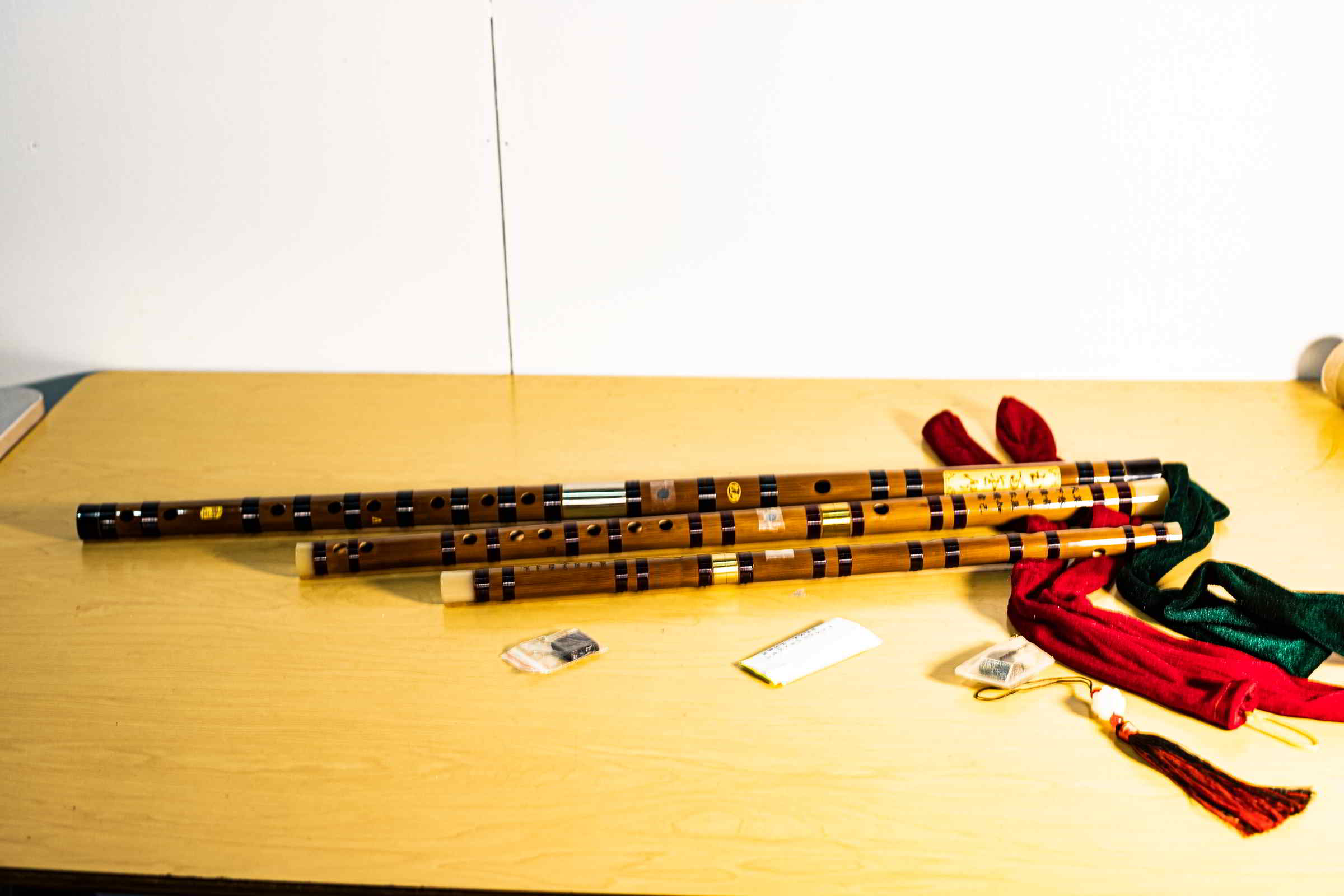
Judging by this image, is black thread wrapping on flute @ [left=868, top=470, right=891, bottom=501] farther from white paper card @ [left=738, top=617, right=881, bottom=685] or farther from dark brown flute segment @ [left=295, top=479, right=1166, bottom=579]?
white paper card @ [left=738, top=617, right=881, bottom=685]

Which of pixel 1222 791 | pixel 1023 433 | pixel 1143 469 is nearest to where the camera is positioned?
pixel 1222 791

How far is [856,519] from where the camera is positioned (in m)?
1.43

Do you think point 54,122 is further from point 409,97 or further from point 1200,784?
point 1200,784

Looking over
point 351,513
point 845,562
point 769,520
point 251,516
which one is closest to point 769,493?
point 769,520

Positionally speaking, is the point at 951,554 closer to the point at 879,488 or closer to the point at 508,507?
the point at 879,488

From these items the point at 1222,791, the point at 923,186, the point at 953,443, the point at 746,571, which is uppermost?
the point at 923,186

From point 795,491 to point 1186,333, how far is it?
808 mm

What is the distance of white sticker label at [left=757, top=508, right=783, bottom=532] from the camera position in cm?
141

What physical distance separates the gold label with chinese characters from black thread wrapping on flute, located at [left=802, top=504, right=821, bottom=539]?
0.56 feet

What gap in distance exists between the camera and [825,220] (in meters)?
1.83

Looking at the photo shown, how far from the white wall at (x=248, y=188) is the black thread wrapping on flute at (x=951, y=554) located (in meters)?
0.83

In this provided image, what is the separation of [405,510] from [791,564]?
1.49 feet

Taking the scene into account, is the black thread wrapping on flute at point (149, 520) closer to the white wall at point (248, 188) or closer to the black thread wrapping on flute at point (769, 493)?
the white wall at point (248, 188)

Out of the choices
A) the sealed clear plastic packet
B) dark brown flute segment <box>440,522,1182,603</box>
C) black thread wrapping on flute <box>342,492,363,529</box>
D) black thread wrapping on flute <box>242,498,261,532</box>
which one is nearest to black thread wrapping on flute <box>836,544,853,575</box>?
dark brown flute segment <box>440,522,1182,603</box>
